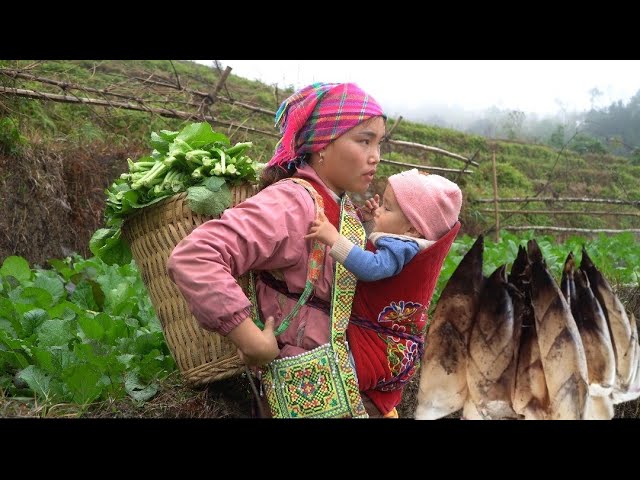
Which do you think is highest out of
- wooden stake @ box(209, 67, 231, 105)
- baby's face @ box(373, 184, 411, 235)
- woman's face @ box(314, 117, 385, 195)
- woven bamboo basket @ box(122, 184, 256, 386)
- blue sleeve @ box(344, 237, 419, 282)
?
wooden stake @ box(209, 67, 231, 105)

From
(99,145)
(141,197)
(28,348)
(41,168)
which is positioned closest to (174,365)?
(28,348)

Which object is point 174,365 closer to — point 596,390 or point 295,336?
point 295,336

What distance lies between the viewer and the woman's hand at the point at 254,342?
5.21 feet

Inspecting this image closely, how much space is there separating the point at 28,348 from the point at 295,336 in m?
1.16

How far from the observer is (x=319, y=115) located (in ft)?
5.85

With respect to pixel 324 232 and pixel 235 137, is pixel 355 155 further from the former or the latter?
pixel 235 137

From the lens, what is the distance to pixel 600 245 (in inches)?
239

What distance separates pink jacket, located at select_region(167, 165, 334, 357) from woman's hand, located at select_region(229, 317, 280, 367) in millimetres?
24

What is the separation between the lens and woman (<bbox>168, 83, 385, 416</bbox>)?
156cm

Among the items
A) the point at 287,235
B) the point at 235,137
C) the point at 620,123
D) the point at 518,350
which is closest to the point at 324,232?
the point at 287,235

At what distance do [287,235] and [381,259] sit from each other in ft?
0.81

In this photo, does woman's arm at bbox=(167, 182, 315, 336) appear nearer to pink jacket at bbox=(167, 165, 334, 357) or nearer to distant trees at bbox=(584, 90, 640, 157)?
pink jacket at bbox=(167, 165, 334, 357)

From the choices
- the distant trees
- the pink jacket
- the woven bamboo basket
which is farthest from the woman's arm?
the distant trees

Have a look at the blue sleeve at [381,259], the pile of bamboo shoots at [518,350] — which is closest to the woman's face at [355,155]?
the blue sleeve at [381,259]
